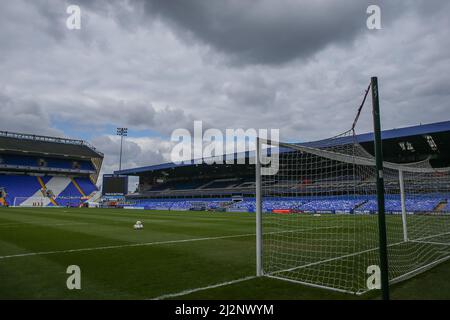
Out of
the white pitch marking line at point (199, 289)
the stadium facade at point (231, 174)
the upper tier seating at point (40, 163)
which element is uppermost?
the upper tier seating at point (40, 163)

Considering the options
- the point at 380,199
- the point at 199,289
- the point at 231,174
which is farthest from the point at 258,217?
the point at 231,174

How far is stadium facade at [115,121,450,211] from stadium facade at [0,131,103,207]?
8.11 m

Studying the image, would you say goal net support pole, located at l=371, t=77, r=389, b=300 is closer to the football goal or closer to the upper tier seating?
the football goal

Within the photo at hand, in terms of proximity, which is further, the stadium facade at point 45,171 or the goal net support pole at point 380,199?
the stadium facade at point 45,171

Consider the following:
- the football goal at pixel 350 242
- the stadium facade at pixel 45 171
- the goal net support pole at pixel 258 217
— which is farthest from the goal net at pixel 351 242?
the stadium facade at pixel 45 171

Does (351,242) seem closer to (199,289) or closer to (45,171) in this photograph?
(199,289)

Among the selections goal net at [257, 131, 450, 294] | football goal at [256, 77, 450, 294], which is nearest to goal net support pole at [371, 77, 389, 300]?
football goal at [256, 77, 450, 294]

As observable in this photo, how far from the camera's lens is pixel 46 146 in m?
72.2

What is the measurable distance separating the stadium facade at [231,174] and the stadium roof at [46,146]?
9.45m

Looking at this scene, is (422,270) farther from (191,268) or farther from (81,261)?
(81,261)

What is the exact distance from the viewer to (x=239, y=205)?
49.7 metres

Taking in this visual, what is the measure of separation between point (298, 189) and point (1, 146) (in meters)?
65.2

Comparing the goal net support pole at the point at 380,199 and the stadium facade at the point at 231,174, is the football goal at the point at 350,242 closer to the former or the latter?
the goal net support pole at the point at 380,199

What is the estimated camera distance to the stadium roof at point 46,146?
6594 centimetres
